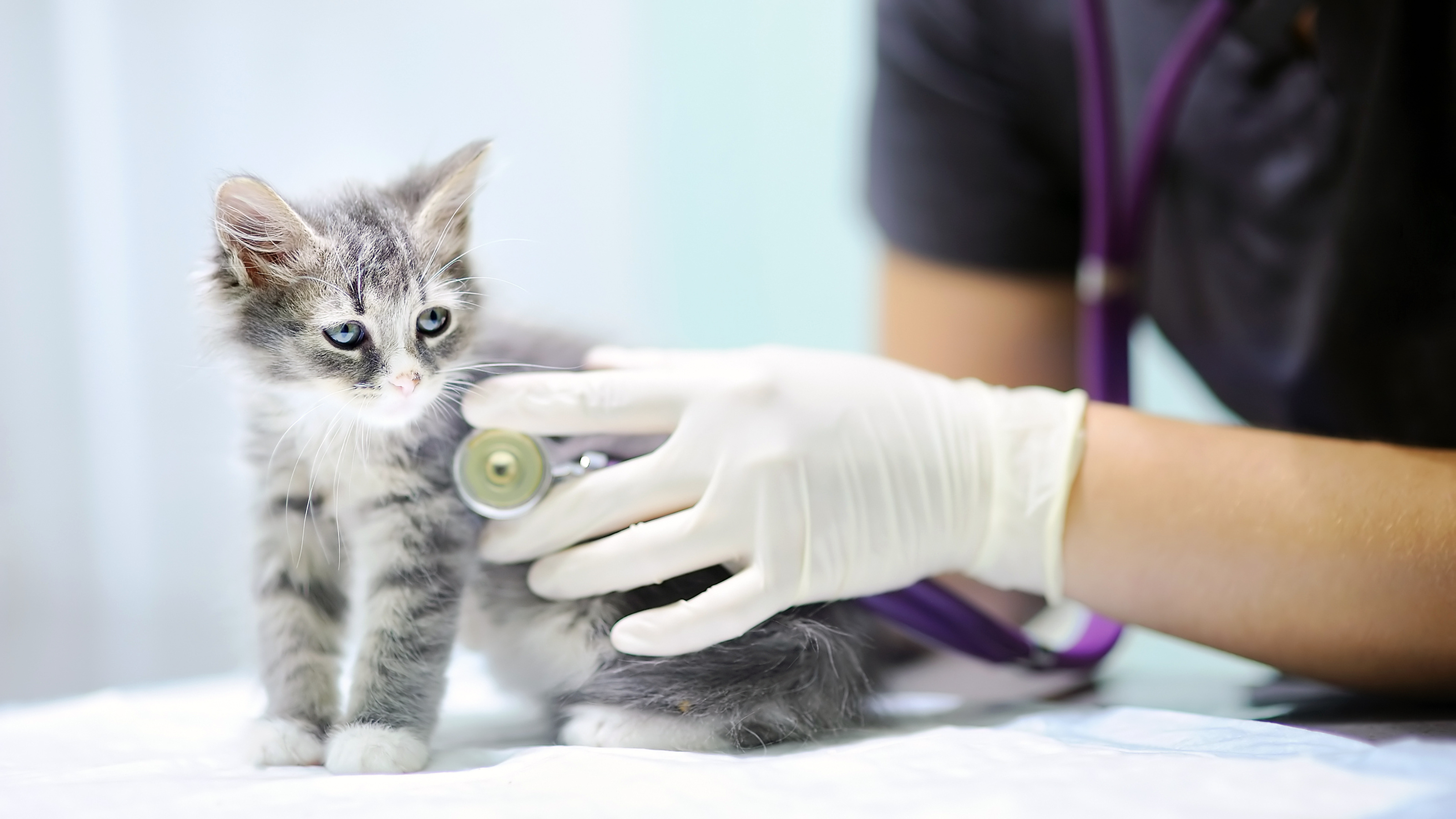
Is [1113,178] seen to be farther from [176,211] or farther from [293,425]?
[176,211]

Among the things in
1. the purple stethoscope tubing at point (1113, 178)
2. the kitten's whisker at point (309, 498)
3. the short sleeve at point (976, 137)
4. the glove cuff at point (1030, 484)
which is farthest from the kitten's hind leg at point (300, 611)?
the short sleeve at point (976, 137)

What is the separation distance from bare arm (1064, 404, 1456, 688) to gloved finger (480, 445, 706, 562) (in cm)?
45

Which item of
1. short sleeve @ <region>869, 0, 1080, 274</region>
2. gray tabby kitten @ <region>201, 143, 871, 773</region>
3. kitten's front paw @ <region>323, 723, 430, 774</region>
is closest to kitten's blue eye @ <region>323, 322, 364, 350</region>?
gray tabby kitten @ <region>201, 143, 871, 773</region>

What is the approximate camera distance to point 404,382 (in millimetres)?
851

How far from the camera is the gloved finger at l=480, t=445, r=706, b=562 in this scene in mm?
973

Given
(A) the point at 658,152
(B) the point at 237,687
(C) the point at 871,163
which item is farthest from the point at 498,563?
(A) the point at 658,152

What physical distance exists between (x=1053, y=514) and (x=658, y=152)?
1612 millimetres

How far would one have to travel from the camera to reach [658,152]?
231cm

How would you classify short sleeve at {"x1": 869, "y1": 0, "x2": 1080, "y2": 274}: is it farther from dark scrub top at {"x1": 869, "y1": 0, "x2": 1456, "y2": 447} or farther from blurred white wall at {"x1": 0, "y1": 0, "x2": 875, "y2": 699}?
blurred white wall at {"x1": 0, "y1": 0, "x2": 875, "y2": 699}

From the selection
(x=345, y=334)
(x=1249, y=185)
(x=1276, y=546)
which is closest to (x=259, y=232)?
(x=345, y=334)

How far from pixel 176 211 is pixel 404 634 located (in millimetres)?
1011

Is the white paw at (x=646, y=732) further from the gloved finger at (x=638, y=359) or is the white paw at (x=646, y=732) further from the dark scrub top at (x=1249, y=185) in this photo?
the dark scrub top at (x=1249, y=185)

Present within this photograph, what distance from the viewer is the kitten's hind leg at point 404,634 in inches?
32.4

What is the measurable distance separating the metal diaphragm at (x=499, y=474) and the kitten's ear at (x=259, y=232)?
0.24 m
